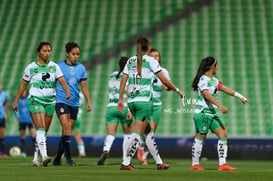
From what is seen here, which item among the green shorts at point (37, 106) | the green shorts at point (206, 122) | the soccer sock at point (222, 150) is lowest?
the soccer sock at point (222, 150)

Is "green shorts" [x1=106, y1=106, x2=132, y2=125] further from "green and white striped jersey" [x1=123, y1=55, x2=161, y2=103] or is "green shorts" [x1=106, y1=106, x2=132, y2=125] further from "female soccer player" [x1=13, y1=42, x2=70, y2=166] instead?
"green and white striped jersey" [x1=123, y1=55, x2=161, y2=103]

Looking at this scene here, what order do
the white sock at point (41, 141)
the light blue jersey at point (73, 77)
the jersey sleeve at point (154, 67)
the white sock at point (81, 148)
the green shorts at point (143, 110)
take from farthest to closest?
the white sock at point (81, 148), the light blue jersey at point (73, 77), the white sock at point (41, 141), the jersey sleeve at point (154, 67), the green shorts at point (143, 110)

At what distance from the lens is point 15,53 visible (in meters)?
31.3

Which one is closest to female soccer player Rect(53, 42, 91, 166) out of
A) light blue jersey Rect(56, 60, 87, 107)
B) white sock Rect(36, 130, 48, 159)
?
light blue jersey Rect(56, 60, 87, 107)

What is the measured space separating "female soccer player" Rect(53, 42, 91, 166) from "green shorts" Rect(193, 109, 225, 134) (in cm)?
245

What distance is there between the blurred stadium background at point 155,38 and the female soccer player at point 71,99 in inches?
455

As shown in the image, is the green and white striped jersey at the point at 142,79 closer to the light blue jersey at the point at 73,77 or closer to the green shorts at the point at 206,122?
the green shorts at the point at 206,122

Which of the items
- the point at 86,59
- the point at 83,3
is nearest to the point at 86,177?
the point at 86,59

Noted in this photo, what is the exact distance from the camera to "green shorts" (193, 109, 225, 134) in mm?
14641

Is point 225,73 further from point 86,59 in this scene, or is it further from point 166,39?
point 86,59

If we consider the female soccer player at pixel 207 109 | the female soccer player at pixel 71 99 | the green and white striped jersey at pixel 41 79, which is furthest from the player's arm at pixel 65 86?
the female soccer player at pixel 207 109

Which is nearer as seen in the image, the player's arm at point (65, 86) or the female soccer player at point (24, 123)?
the player's arm at point (65, 86)

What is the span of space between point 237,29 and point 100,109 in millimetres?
6603

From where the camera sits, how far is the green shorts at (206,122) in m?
14.6
